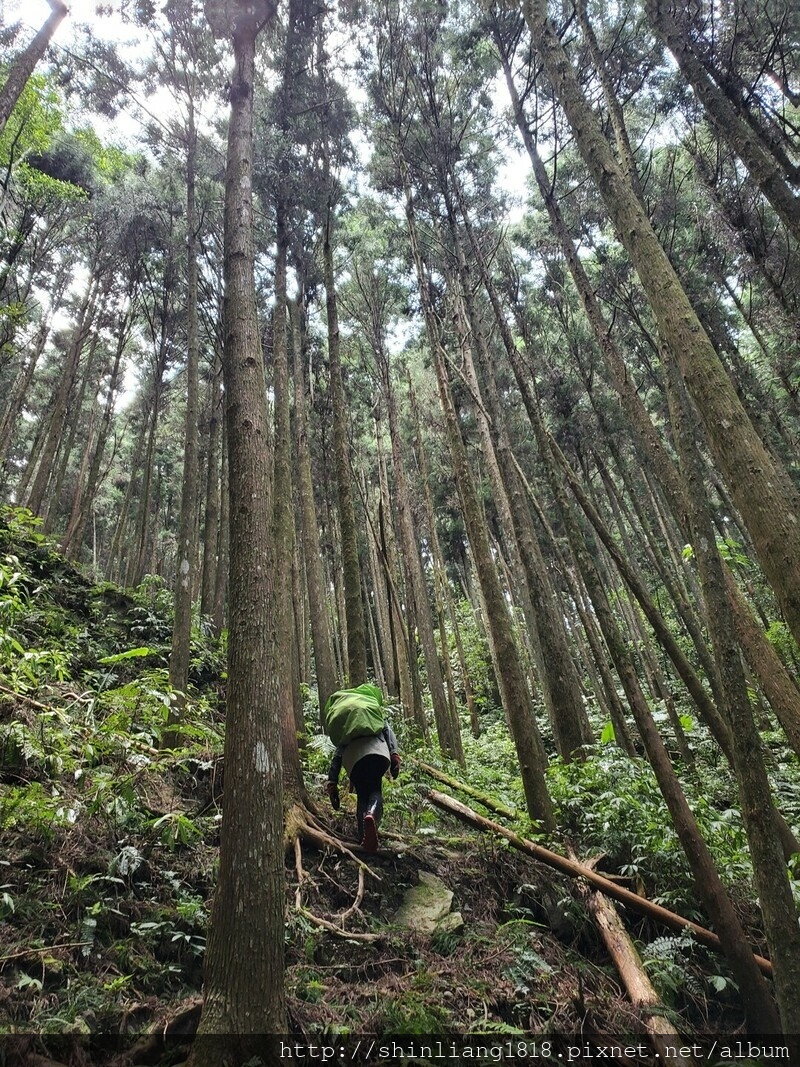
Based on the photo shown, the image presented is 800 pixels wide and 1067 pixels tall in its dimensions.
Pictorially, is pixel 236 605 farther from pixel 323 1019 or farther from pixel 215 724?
pixel 215 724

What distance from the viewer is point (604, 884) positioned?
13.5 feet

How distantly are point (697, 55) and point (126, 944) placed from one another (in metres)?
12.0

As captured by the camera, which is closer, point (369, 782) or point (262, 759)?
point (262, 759)

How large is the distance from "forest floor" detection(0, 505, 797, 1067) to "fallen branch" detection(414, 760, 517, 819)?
0.35 metres

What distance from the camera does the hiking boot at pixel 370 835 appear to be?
14.0 ft

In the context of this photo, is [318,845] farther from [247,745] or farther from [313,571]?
[313,571]

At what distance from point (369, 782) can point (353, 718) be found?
0.60 m

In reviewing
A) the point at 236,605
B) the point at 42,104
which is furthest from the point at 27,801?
the point at 42,104

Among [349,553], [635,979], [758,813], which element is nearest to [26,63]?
[349,553]

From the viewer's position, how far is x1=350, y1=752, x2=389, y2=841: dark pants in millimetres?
4469

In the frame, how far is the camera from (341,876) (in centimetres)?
411

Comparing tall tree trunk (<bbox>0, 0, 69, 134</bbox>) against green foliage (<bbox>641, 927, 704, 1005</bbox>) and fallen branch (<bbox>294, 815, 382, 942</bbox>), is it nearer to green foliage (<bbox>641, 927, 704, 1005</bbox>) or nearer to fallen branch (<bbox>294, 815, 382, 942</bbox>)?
fallen branch (<bbox>294, 815, 382, 942</bbox>)

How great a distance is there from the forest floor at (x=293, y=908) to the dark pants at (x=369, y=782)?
36 cm

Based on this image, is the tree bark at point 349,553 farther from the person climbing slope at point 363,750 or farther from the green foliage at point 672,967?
the green foliage at point 672,967
